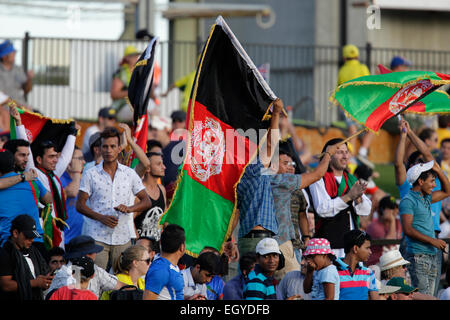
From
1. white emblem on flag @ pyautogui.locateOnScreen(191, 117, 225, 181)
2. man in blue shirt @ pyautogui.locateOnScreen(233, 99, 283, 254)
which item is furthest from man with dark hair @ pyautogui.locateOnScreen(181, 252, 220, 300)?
white emblem on flag @ pyautogui.locateOnScreen(191, 117, 225, 181)

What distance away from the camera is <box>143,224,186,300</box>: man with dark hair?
26.1 ft

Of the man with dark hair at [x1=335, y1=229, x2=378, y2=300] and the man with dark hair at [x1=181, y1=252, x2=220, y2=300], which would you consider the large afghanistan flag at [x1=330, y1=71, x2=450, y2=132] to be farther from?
the man with dark hair at [x1=181, y1=252, x2=220, y2=300]

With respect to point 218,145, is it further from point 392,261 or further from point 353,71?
point 353,71

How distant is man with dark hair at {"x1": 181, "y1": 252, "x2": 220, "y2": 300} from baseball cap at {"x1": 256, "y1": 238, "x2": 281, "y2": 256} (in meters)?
0.63

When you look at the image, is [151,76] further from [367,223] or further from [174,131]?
[367,223]

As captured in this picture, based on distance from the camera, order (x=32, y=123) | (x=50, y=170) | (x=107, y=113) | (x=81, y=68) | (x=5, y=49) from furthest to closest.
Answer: (x=81, y=68) < (x=5, y=49) < (x=107, y=113) < (x=32, y=123) < (x=50, y=170)

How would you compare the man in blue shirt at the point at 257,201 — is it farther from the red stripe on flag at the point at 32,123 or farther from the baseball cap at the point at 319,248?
the red stripe on flag at the point at 32,123

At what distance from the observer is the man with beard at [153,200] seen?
10875 mm

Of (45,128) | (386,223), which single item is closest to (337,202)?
(386,223)

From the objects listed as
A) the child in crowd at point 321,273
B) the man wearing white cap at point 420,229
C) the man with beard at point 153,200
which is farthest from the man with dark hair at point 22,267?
the man wearing white cap at point 420,229

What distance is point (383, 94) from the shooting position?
10.6 m

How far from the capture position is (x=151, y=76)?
11859mm

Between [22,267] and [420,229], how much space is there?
4.17m

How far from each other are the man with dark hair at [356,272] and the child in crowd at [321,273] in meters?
0.17
